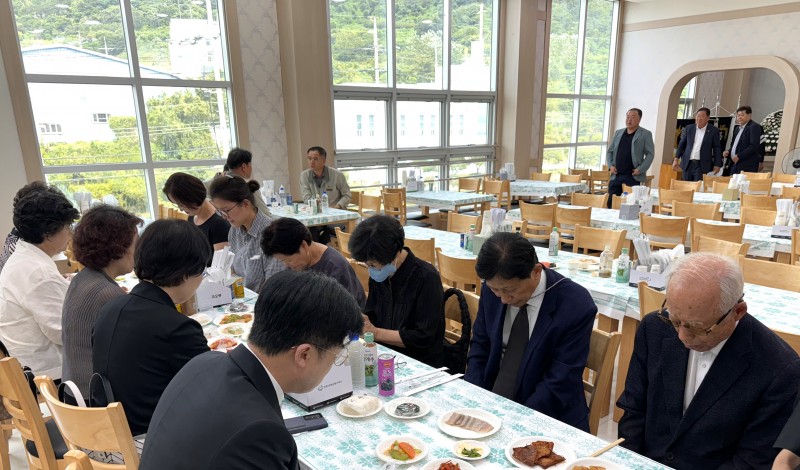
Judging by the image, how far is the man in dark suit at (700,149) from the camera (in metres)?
7.86

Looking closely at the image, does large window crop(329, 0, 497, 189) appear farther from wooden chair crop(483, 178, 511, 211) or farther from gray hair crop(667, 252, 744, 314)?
gray hair crop(667, 252, 744, 314)

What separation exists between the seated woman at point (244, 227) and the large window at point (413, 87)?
414cm

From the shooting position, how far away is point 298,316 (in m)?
0.99

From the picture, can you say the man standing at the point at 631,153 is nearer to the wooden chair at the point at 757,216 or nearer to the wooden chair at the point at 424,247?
the wooden chair at the point at 757,216

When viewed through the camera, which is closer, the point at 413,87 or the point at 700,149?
the point at 413,87

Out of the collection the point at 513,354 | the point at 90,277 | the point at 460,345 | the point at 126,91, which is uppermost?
the point at 126,91

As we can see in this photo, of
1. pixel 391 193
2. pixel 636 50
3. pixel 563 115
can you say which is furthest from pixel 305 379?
pixel 636 50

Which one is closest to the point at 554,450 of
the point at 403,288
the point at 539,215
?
the point at 403,288

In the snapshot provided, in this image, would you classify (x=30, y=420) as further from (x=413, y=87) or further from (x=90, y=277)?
(x=413, y=87)

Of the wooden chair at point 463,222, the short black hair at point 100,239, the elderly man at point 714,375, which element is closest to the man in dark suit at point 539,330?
the elderly man at point 714,375

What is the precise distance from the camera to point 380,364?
1.73 meters

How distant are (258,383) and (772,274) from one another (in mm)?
3098

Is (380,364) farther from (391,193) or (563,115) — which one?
(563,115)

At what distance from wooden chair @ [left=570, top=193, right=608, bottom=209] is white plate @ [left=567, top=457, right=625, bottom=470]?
434 cm
